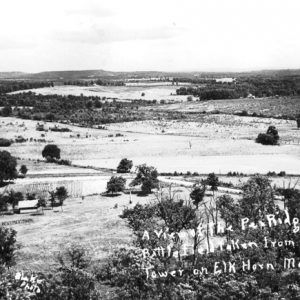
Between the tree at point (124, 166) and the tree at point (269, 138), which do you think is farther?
the tree at point (269, 138)

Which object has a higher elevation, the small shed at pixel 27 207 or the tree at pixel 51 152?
the tree at pixel 51 152

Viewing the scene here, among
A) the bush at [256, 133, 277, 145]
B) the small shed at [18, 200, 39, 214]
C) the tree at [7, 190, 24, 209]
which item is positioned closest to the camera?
the small shed at [18, 200, 39, 214]

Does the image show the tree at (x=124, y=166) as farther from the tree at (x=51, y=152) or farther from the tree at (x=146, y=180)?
the tree at (x=51, y=152)

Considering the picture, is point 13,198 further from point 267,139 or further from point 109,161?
point 267,139

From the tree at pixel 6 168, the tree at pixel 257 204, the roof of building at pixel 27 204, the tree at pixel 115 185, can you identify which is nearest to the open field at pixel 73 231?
the roof of building at pixel 27 204

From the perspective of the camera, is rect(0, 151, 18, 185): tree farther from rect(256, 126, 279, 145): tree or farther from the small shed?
rect(256, 126, 279, 145): tree

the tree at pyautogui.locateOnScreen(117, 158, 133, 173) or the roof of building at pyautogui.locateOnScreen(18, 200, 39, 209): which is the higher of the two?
the tree at pyautogui.locateOnScreen(117, 158, 133, 173)

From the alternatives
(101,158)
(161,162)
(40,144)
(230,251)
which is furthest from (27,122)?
(230,251)

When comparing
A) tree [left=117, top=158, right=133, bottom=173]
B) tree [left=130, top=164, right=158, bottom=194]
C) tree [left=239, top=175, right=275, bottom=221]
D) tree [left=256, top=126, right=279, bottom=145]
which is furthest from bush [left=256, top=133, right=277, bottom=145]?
tree [left=239, top=175, right=275, bottom=221]
